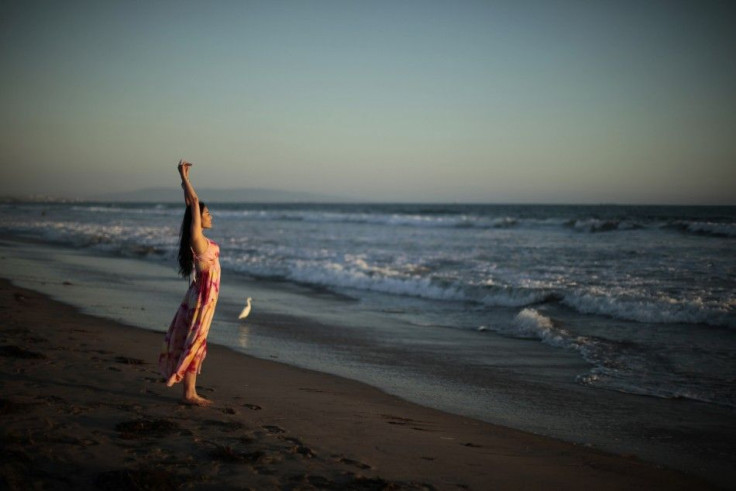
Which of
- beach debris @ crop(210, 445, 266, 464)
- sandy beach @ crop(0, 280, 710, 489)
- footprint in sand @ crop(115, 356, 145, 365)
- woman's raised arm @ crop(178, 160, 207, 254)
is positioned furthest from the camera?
footprint in sand @ crop(115, 356, 145, 365)

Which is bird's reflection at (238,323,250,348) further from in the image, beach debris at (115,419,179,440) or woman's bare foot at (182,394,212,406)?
beach debris at (115,419,179,440)

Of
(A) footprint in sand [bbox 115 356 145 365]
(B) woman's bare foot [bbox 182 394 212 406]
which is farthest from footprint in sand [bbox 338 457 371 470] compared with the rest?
(A) footprint in sand [bbox 115 356 145 365]

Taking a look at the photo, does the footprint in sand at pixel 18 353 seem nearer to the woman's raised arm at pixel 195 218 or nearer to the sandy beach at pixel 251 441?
the sandy beach at pixel 251 441

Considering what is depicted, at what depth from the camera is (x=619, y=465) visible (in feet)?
13.4

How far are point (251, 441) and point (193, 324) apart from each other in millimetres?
1220

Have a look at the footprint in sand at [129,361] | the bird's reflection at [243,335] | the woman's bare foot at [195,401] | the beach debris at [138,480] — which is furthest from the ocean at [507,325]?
the beach debris at [138,480]

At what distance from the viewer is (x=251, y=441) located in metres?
3.92

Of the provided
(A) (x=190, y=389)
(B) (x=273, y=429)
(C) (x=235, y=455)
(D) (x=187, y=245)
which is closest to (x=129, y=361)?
(A) (x=190, y=389)

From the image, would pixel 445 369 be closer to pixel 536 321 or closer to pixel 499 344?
pixel 499 344

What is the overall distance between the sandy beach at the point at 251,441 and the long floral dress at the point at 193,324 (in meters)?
0.32

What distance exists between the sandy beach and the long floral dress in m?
0.32

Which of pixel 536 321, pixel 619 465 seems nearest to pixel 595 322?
pixel 536 321

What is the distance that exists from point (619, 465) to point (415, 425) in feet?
5.14

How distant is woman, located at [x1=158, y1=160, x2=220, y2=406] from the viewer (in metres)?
4.62
